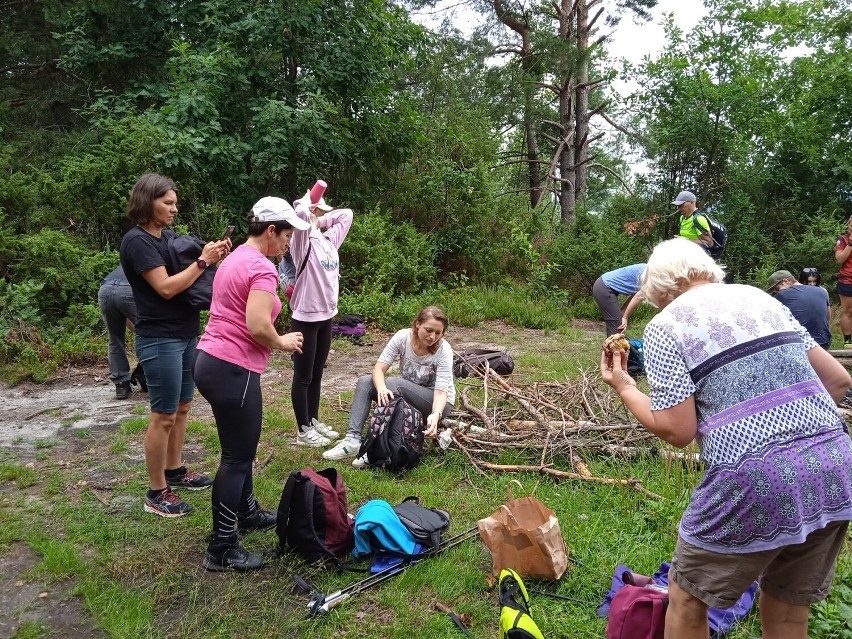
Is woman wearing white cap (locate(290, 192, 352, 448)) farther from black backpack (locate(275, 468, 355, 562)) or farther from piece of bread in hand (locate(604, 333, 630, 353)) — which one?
piece of bread in hand (locate(604, 333, 630, 353))

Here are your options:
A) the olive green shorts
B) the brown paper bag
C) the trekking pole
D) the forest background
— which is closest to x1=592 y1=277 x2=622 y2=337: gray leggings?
the forest background

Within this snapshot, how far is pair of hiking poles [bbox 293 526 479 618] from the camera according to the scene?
108 inches

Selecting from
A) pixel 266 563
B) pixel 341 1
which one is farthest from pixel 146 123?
pixel 266 563

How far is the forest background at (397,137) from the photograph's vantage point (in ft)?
28.3

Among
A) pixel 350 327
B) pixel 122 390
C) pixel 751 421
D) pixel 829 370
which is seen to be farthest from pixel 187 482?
pixel 350 327

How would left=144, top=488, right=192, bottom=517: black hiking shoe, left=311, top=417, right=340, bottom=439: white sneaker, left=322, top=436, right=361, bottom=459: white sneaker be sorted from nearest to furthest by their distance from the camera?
left=144, top=488, right=192, bottom=517: black hiking shoe
left=322, top=436, right=361, bottom=459: white sneaker
left=311, top=417, right=340, bottom=439: white sneaker

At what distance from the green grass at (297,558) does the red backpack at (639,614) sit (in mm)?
345

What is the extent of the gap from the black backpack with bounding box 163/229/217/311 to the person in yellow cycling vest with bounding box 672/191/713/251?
20.6 ft

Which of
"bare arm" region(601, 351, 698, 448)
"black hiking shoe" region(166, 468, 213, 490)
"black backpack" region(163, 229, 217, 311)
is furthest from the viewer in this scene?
"black hiking shoe" region(166, 468, 213, 490)

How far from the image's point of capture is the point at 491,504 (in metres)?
3.82

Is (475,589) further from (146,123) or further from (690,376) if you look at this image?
(146,123)

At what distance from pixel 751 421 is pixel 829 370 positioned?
51cm

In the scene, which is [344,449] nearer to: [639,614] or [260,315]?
[260,315]

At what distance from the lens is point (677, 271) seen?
2.04 metres
